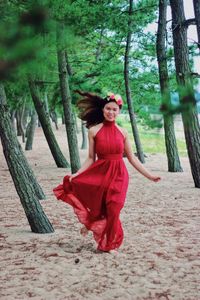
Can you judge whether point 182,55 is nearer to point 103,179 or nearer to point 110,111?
point 110,111

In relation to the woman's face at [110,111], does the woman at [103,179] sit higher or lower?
lower

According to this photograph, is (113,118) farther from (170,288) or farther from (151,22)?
(151,22)

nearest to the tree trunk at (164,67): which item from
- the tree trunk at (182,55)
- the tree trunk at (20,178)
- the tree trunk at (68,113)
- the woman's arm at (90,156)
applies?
the tree trunk at (182,55)

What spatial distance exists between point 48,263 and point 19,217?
101 inches

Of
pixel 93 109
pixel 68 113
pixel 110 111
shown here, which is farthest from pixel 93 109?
pixel 68 113

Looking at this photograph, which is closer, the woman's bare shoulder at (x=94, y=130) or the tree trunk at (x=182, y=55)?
the woman's bare shoulder at (x=94, y=130)

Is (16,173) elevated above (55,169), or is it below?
above

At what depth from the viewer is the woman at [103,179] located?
5.54m

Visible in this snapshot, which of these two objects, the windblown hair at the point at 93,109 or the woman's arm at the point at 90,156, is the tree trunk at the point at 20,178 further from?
the windblown hair at the point at 93,109

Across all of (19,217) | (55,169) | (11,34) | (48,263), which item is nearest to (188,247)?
(48,263)

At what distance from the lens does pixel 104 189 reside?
5.55 m

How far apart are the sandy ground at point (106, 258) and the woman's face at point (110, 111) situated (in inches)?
65.0

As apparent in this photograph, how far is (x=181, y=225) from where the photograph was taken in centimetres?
694

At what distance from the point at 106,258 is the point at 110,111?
Answer: 1.76 meters
